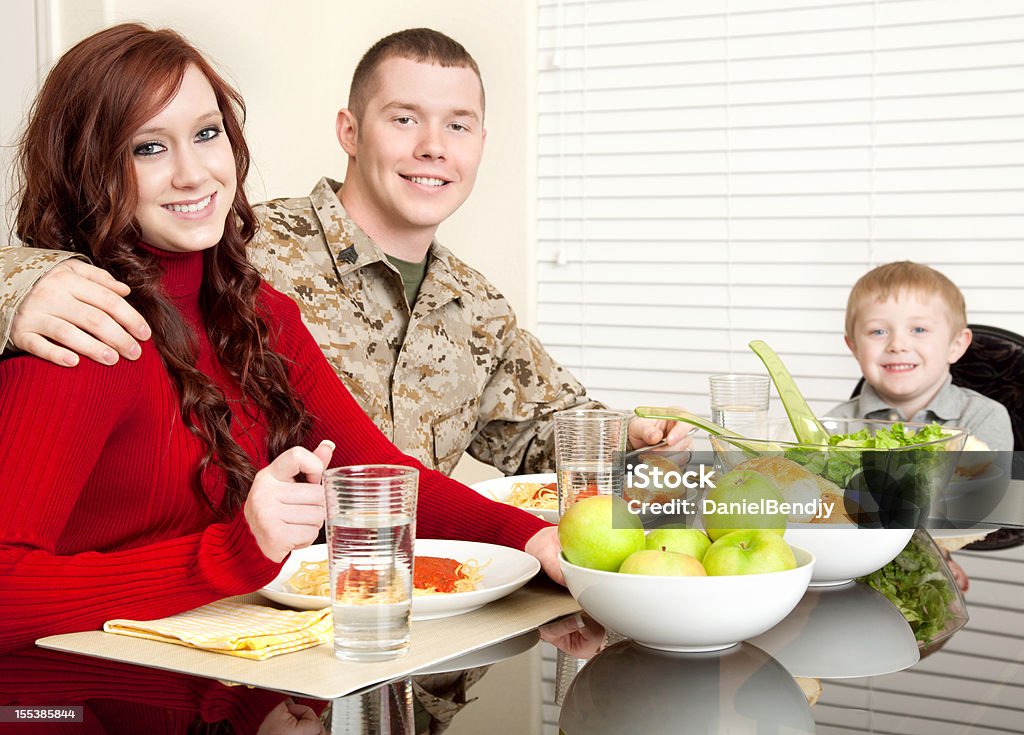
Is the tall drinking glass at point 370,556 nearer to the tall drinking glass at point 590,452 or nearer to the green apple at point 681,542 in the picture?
the green apple at point 681,542

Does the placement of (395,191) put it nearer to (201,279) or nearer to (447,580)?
(201,279)

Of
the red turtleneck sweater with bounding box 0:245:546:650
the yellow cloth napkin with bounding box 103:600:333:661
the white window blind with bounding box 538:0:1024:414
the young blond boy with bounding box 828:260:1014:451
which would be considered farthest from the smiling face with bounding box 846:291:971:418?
the yellow cloth napkin with bounding box 103:600:333:661

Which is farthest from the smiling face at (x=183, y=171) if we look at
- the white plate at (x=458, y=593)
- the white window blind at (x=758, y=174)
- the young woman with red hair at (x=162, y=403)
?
the white window blind at (x=758, y=174)

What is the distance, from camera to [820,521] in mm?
1198

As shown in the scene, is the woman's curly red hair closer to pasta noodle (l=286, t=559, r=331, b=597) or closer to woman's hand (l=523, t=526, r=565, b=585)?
pasta noodle (l=286, t=559, r=331, b=597)

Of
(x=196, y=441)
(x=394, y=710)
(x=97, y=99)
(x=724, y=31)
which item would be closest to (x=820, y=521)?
(x=394, y=710)

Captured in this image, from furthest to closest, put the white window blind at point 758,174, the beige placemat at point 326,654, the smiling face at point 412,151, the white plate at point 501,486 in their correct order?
the white window blind at point 758,174
the smiling face at point 412,151
the white plate at point 501,486
the beige placemat at point 326,654

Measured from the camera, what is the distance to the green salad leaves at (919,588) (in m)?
1.14

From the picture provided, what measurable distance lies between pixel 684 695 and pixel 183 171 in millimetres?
893

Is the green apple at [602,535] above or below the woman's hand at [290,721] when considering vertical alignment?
above

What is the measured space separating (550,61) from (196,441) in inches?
107

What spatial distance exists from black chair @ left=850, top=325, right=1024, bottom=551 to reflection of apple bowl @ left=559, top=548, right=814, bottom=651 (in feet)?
6.18

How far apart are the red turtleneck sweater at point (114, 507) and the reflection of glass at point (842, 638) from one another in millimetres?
388

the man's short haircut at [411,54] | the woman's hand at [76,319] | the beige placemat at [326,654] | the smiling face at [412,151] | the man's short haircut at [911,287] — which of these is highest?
the man's short haircut at [411,54]
